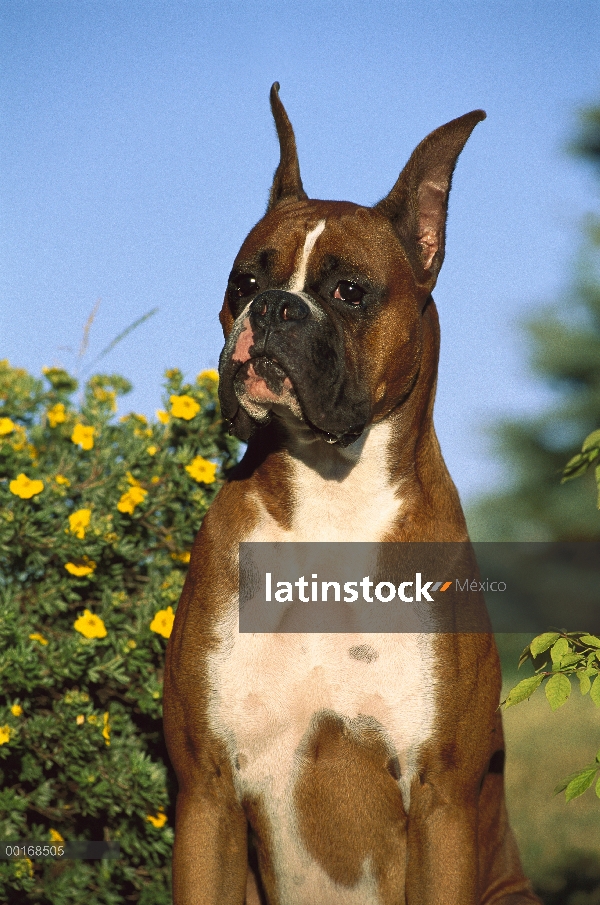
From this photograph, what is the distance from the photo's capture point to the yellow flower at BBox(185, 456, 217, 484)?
4383 millimetres

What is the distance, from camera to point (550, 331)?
9.36 meters

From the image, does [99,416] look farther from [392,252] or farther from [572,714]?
[572,714]

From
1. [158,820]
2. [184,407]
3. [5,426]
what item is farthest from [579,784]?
[5,426]

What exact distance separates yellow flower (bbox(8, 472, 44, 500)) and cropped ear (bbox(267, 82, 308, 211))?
1.46 metres

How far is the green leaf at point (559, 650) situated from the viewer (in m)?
2.52

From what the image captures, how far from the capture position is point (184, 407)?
14.7 feet

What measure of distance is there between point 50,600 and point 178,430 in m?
0.93

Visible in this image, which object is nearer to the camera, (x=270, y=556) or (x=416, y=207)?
(x=270, y=556)

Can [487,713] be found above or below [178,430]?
below

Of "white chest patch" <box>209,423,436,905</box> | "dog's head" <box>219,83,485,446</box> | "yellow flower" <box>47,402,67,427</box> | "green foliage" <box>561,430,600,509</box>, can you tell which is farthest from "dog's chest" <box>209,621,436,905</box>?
"yellow flower" <box>47,402,67,427</box>

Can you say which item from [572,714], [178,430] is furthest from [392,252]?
[572,714]

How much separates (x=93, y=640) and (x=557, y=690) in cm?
214

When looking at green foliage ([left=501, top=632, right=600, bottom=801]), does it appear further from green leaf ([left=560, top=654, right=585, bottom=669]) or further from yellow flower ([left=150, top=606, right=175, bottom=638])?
yellow flower ([left=150, top=606, right=175, bottom=638])

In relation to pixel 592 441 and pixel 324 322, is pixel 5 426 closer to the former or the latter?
pixel 324 322
